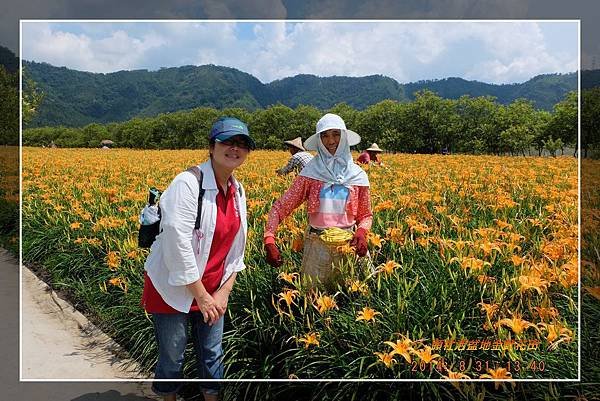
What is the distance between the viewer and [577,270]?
1990mm

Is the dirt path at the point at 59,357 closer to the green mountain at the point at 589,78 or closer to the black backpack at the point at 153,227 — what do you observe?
the black backpack at the point at 153,227

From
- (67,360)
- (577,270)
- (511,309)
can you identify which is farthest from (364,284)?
(67,360)

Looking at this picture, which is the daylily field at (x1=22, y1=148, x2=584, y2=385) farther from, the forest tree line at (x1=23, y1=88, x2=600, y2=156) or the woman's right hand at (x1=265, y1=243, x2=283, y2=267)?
the forest tree line at (x1=23, y1=88, x2=600, y2=156)

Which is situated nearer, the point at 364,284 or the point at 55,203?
the point at 364,284

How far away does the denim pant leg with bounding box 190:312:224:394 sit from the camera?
1997mm

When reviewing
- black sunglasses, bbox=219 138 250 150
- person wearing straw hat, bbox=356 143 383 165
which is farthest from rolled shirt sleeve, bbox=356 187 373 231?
person wearing straw hat, bbox=356 143 383 165

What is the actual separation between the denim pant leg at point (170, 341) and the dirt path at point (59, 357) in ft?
1.63

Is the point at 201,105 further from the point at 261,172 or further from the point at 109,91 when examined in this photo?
the point at 261,172

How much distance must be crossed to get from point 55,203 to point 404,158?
3.23 metres

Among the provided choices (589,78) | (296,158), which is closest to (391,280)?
(589,78)

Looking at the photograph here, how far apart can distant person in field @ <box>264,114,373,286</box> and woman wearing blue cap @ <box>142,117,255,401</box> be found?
0.91ft

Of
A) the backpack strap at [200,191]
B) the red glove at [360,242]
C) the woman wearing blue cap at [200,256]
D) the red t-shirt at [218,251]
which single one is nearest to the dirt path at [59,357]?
the woman wearing blue cap at [200,256]

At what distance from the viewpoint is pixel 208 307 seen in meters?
1.82

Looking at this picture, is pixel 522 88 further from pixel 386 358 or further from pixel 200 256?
pixel 200 256
